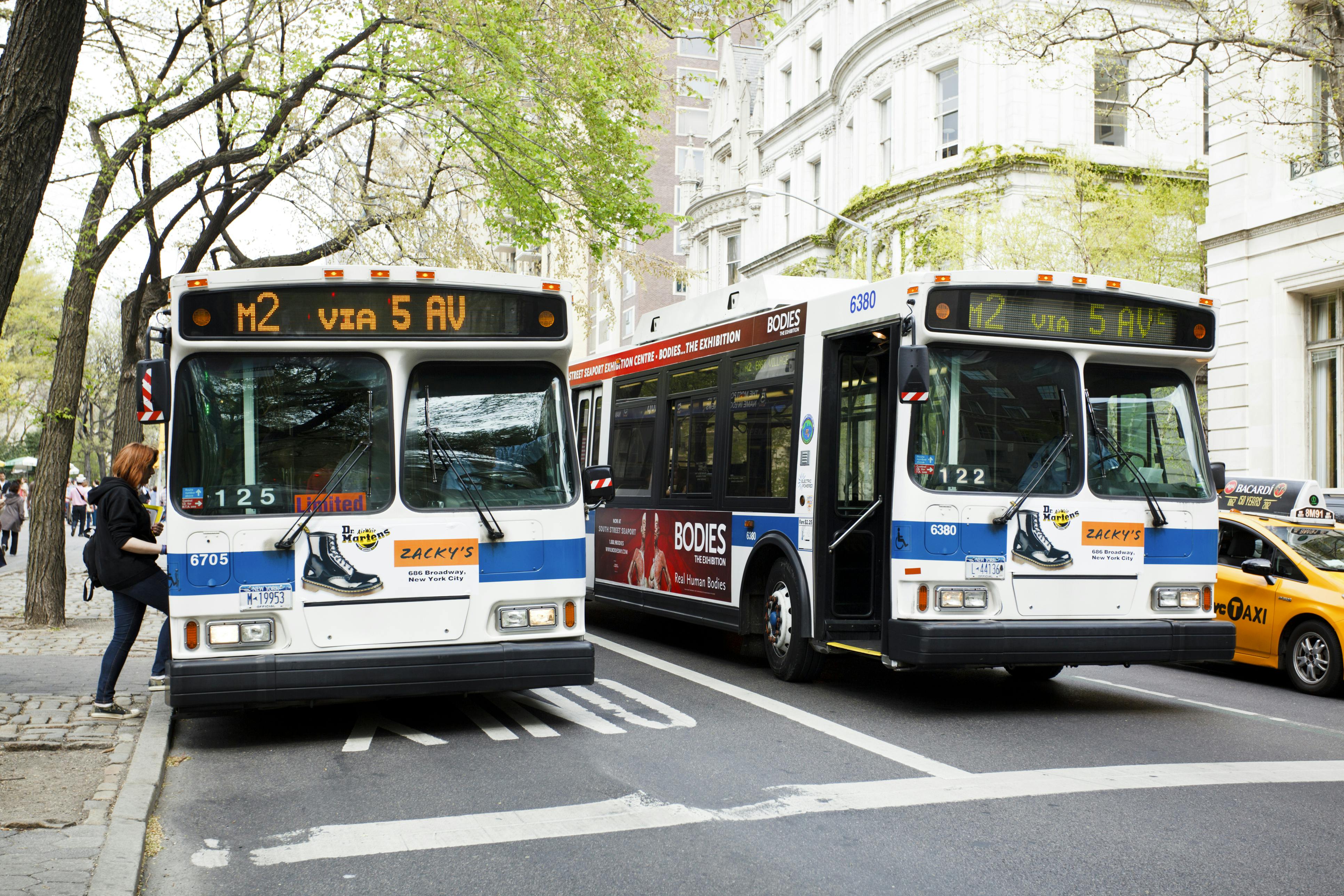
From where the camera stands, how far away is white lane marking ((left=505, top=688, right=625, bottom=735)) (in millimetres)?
8094

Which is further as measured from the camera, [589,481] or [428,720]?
[589,481]

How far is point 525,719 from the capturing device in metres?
8.44

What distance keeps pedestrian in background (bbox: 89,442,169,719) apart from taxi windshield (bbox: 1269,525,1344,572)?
9.36m

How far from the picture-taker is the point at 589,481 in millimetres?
9500

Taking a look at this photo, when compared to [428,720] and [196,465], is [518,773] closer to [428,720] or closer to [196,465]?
[428,720]

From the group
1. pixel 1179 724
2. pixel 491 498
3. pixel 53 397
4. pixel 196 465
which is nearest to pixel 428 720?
pixel 491 498

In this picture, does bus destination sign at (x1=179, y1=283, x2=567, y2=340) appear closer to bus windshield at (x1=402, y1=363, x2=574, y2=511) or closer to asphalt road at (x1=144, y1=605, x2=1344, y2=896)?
bus windshield at (x1=402, y1=363, x2=574, y2=511)

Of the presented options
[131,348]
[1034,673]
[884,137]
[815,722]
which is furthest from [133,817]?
[884,137]

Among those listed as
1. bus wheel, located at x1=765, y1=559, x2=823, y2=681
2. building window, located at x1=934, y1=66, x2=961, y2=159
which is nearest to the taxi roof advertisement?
bus wheel, located at x1=765, y1=559, x2=823, y2=681

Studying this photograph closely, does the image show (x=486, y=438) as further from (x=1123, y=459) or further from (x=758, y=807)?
(x=1123, y=459)

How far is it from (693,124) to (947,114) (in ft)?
93.9

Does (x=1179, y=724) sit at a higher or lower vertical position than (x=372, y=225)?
lower

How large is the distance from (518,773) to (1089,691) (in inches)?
212

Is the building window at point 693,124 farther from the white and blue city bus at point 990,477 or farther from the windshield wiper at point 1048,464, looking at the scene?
the windshield wiper at point 1048,464
